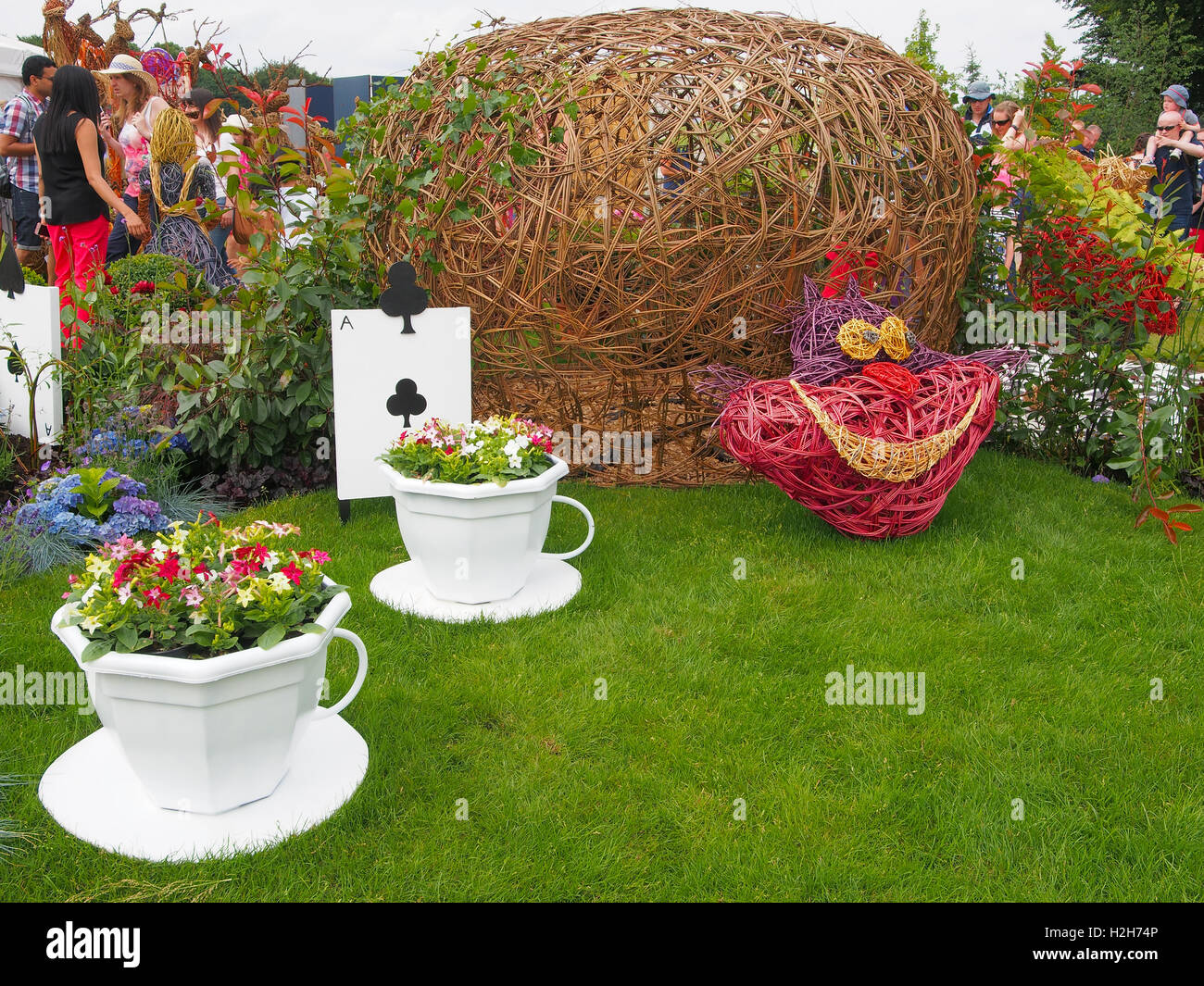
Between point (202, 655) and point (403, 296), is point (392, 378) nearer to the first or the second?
point (403, 296)

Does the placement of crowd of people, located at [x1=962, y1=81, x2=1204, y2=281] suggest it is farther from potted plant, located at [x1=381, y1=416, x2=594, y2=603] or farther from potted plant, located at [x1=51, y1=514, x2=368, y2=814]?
potted plant, located at [x1=51, y1=514, x2=368, y2=814]

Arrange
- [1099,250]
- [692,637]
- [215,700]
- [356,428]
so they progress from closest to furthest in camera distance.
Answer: [215,700] → [692,637] → [356,428] → [1099,250]

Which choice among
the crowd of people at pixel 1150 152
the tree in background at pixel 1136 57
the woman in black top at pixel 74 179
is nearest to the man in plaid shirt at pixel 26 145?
the woman in black top at pixel 74 179

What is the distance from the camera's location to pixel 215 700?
6.47 ft

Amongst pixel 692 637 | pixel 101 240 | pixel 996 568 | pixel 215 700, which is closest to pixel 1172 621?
pixel 996 568

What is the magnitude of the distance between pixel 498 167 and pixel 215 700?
2.82 m

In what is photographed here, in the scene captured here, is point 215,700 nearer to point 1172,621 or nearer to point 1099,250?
point 1172,621

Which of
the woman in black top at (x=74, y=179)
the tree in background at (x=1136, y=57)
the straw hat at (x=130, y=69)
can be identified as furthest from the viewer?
the tree in background at (x=1136, y=57)

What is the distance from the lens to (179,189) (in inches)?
256

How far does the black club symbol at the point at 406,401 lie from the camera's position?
156 inches

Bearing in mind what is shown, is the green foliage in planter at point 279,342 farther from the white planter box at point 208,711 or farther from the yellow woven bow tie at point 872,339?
the white planter box at point 208,711

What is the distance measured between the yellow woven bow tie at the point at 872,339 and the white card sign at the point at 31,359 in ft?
12.0

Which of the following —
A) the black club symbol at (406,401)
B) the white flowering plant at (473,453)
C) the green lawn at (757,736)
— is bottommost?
the green lawn at (757,736)

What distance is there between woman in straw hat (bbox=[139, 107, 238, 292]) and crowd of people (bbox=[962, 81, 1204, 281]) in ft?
15.7
